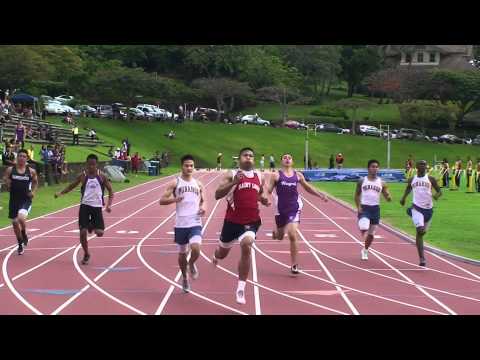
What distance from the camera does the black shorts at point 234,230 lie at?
38.8 ft

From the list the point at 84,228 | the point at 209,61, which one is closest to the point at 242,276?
the point at 84,228

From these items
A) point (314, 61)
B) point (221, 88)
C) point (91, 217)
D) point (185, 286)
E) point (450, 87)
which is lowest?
point (185, 286)

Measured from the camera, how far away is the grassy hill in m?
73.9

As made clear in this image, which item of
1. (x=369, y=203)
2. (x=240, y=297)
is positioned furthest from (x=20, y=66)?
(x=240, y=297)

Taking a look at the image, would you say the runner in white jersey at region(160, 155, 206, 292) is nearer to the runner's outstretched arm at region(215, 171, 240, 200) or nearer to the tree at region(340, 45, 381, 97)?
the runner's outstretched arm at region(215, 171, 240, 200)

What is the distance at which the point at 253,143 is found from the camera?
80.9 meters

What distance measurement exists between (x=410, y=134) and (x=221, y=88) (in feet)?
66.2

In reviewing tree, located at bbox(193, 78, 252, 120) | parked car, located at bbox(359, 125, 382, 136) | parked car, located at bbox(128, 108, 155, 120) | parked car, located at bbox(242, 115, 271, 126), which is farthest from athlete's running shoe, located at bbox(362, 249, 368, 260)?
parked car, located at bbox(242, 115, 271, 126)

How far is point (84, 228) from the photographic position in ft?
49.0

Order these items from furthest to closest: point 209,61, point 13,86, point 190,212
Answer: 1. point 209,61
2. point 13,86
3. point 190,212

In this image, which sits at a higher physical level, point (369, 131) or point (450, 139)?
point (369, 131)

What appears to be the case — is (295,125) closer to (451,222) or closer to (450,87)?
(450,87)

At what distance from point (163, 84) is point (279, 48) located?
28.7 m

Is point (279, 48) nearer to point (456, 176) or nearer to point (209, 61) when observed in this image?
point (209, 61)
